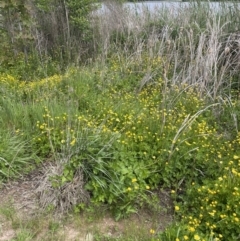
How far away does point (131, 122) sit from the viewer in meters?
3.88

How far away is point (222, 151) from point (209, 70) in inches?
59.4

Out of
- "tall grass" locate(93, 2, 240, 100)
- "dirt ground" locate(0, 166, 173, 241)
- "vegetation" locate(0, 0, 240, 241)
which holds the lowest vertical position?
"dirt ground" locate(0, 166, 173, 241)

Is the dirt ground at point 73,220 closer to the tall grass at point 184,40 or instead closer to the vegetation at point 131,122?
the vegetation at point 131,122

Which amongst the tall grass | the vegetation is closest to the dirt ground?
the vegetation

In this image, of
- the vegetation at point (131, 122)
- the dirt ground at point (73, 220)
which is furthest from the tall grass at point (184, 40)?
the dirt ground at point (73, 220)

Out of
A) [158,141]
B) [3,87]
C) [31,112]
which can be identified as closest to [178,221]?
[158,141]

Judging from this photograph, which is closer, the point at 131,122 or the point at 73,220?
the point at 73,220

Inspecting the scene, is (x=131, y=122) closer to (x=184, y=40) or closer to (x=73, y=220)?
(x=73, y=220)

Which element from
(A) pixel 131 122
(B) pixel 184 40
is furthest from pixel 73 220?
(B) pixel 184 40

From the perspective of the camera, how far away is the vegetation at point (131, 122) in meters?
3.13

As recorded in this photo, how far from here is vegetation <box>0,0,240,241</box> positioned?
3.13 meters

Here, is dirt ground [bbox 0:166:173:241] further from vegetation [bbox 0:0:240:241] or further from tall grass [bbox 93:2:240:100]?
tall grass [bbox 93:2:240:100]

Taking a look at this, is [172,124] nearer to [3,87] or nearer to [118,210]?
[118,210]

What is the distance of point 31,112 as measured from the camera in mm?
4051
